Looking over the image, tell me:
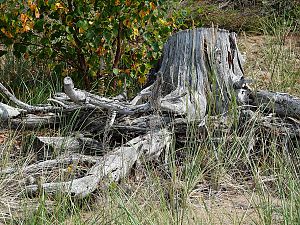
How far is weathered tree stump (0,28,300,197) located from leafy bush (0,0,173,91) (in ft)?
1.41

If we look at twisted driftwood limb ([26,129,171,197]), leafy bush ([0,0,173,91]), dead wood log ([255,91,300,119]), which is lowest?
twisted driftwood limb ([26,129,171,197])

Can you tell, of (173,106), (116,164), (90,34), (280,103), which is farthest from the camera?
(90,34)

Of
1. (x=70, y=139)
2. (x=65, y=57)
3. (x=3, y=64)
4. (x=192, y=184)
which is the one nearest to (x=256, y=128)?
(x=192, y=184)

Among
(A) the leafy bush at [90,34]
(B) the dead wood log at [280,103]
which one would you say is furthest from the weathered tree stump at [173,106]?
(A) the leafy bush at [90,34]

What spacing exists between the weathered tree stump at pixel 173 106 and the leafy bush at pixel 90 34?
16.9 inches

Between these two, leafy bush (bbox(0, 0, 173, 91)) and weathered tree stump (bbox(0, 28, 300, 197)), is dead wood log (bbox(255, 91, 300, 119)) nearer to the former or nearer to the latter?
weathered tree stump (bbox(0, 28, 300, 197))

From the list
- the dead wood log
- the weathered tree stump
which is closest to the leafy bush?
the weathered tree stump

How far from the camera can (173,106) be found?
4559mm

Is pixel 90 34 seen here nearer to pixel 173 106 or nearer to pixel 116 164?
pixel 173 106

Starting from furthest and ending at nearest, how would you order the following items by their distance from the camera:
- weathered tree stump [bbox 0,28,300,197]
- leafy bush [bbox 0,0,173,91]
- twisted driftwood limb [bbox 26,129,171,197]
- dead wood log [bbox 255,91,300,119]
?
leafy bush [bbox 0,0,173,91]
dead wood log [bbox 255,91,300,119]
weathered tree stump [bbox 0,28,300,197]
twisted driftwood limb [bbox 26,129,171,197]

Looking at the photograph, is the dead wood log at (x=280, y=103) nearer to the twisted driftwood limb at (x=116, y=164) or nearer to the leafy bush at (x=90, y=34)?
the twisted driftwood limb at (x=116, y=164)

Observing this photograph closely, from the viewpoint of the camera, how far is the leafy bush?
17.0ft

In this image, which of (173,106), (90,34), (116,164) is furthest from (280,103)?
(90,34)

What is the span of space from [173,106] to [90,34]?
1127 millimetres
